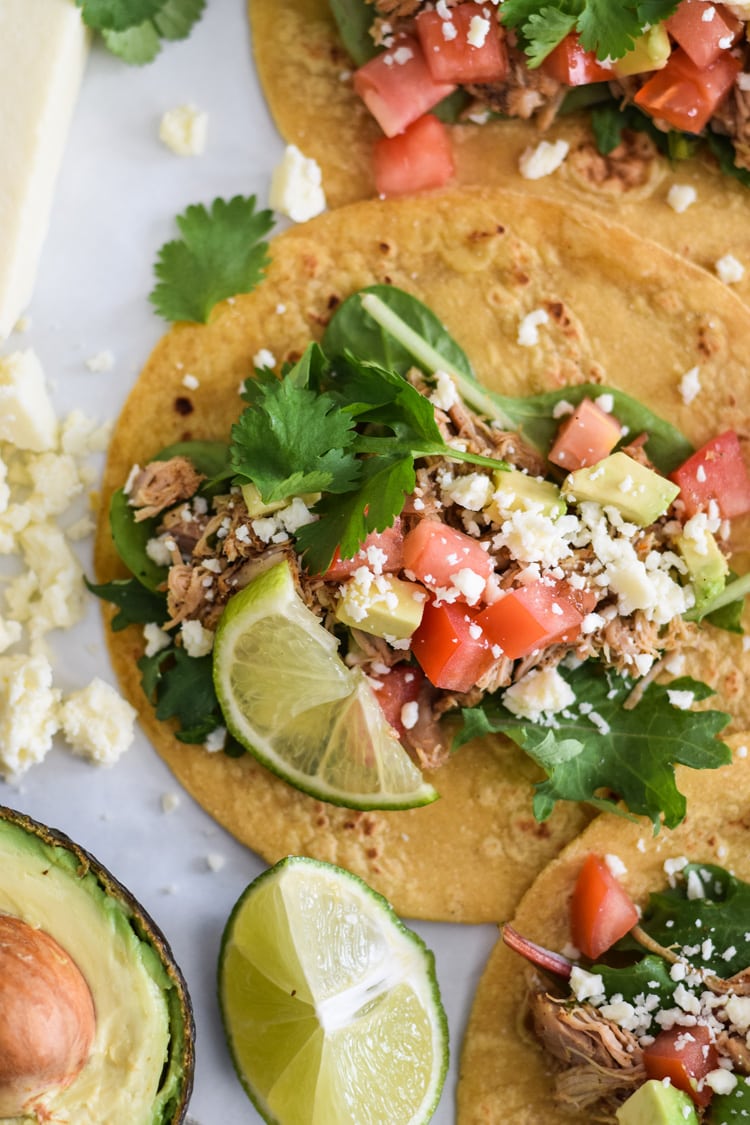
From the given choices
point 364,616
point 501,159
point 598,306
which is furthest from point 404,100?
point 364,616

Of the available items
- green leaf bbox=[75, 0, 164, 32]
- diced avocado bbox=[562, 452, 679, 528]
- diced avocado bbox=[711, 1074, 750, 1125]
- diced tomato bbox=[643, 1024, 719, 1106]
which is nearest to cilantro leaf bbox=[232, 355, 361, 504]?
diced avocado bbox=[562, 452, 679, 528]

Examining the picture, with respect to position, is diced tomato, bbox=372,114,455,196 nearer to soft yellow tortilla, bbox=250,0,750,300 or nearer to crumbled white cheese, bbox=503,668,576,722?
soft yellow tortilla, bbox=250,0,750,300

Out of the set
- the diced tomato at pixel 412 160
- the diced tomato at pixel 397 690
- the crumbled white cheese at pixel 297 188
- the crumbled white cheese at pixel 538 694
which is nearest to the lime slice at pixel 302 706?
the diced tomato at pixel 397 690

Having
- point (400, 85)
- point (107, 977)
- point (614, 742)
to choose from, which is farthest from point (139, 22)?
point (107, 977)

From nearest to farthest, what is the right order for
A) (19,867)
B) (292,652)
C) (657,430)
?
(19,867) → (292,652) → (657,430)

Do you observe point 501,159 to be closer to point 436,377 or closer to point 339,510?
point 436,377

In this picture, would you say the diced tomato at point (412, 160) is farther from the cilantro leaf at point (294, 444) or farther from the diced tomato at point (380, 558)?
the diced tomato at point (380, 558)
